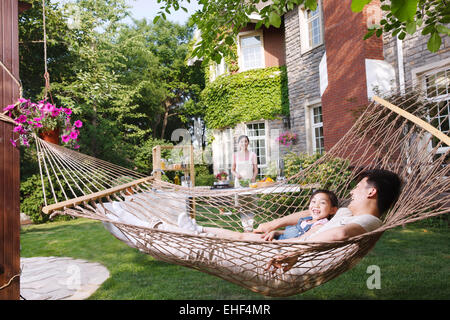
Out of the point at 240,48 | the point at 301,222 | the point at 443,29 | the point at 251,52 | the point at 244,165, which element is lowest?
the point at 301,222

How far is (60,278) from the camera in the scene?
2611 mm

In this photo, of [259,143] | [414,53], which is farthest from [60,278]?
[259,143]

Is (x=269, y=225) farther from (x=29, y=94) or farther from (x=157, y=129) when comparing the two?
(x=157, y=129)

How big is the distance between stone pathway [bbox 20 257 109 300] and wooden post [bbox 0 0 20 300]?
60cm

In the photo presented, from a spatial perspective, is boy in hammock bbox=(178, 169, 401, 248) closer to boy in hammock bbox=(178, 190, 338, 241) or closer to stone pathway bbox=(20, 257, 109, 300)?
boy in hammock bbox=(178, 190, 338, 241)

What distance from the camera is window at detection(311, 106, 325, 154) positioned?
6822 millimetres

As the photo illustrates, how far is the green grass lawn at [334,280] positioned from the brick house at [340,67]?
123 centimetres

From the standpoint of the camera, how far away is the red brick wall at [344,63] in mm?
5043

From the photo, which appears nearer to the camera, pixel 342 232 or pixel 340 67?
pixel 342 232

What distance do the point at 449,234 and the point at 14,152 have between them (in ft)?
13.1

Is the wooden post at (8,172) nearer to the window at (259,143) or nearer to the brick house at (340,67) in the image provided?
the brick house at (340,67)

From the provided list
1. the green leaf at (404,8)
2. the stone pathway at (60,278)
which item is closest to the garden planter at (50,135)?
the stone pathway at (60,278)

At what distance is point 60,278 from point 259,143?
6.49 m

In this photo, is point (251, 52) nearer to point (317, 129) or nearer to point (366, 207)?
point (317, 129)
